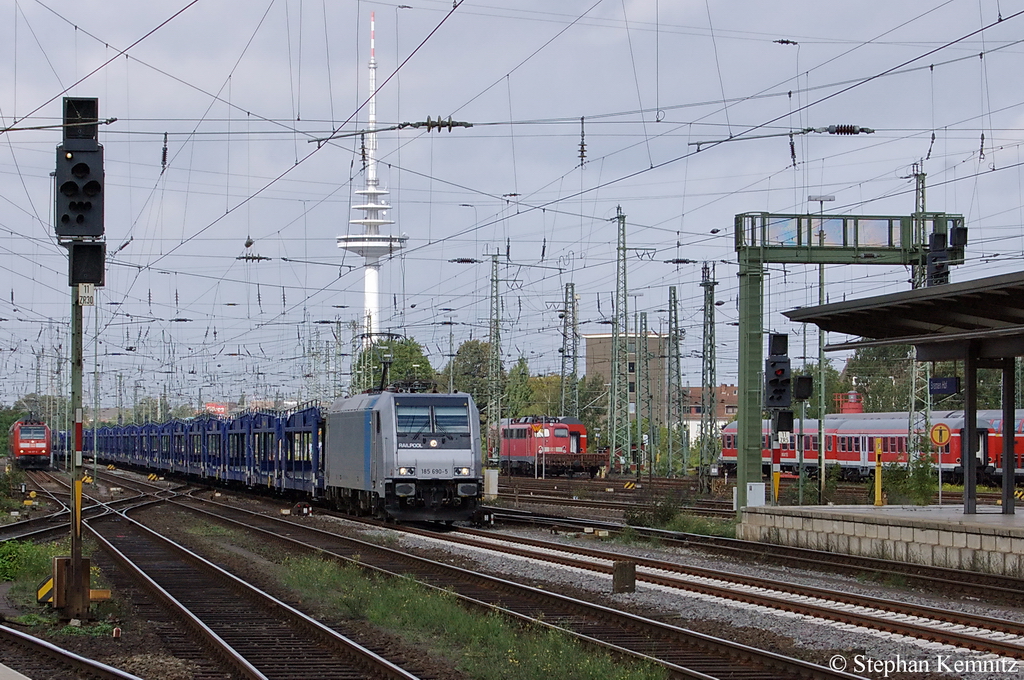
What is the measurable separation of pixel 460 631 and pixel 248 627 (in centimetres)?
247

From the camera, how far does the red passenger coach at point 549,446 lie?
6107 cm

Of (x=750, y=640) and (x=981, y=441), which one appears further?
(x=981, y=441)

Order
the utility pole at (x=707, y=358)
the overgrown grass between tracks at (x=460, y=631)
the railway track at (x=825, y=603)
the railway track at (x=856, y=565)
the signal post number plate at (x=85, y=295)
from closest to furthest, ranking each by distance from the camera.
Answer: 1. the overgrown grass between tracks at (x=460, y=631)
2. the railway track at (x=825, y=603)
3. the signal post number plate at (x=85, y=295)
4. the railway track at (x=856, y=565)
5. the utility pole at (x=707, y=358)

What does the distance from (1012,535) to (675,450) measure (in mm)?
62310

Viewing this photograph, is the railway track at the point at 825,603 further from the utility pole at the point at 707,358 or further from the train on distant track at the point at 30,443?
the train on distant track at the point at 30,443

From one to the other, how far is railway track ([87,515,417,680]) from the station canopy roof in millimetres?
10947

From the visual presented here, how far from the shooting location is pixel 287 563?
20.1 metres

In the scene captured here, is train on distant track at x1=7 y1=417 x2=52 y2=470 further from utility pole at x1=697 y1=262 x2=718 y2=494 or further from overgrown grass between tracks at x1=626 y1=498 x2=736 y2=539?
overgrown grass between tracks at x1=626 y1=498 x2=736 y2=539

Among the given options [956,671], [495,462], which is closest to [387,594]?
[956,671]

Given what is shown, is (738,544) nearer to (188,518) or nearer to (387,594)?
(387,594)

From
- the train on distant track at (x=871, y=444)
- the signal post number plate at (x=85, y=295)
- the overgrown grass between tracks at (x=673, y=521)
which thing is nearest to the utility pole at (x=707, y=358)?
the train on distant track at (x=871, y=444)

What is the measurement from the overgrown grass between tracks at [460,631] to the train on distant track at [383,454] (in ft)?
27.6

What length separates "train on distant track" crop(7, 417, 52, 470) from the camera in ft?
233

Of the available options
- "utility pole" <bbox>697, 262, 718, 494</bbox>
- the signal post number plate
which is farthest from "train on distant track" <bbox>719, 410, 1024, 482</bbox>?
the signal post number plate
